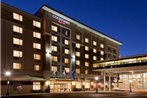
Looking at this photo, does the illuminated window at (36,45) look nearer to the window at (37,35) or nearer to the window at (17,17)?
the window at (37,35)

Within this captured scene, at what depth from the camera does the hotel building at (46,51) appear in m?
56.2

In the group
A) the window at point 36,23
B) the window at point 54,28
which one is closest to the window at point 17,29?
A: the window at point 36,23

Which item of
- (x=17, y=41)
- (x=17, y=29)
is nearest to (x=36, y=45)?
(x=17, y=41)

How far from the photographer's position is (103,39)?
98.8 m

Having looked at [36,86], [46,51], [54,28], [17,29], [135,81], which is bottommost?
[135,81]

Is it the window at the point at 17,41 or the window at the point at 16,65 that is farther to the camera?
the window at the point at 17,41

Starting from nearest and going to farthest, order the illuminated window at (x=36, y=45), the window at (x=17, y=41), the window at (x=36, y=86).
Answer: the window at (x=17, y=41) < the window at (x=36, y=86) < the illuminated window at (x=36, y=45)

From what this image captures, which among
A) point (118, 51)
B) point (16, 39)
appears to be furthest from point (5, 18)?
point (118, 51)

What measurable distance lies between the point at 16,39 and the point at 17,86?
11.2 metres

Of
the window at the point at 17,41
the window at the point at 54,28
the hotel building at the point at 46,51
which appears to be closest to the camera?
the hotel building at the point at 46,51

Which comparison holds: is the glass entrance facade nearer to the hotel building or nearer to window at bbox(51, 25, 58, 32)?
the hotel building

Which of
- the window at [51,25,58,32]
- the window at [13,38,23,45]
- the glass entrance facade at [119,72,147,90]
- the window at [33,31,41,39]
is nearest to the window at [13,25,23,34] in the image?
the window at [13,38,23,45]

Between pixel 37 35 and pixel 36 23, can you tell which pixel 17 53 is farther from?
pixel 36 23

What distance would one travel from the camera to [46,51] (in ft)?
221
